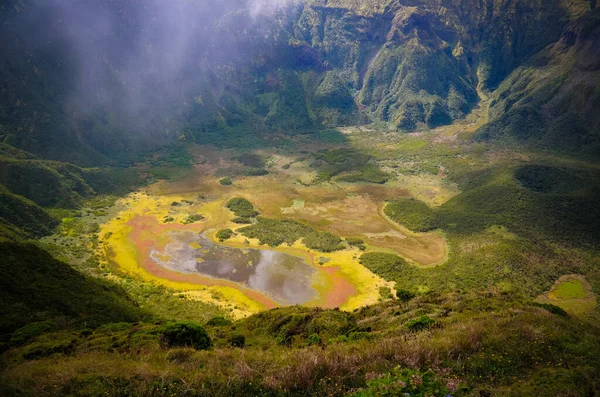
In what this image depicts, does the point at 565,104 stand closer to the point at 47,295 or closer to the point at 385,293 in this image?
the point at 385,293

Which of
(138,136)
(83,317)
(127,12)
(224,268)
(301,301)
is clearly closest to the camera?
(83,317)

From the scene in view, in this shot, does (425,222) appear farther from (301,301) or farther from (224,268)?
(224,268)

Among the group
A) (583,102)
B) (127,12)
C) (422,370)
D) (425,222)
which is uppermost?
(127,12)

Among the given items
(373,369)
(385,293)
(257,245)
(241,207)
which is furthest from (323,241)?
(373,369)

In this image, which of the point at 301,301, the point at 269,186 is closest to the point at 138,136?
the point at 269,186

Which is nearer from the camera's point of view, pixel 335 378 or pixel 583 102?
pixel 335 378

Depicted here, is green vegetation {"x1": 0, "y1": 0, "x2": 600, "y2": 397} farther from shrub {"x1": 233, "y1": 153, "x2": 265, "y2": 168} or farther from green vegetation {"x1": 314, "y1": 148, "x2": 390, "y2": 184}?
shrub {"x1": 233, "y1": 153, "x2": 265, "y2": 168}

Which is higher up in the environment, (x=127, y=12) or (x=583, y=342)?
(x=127, y=12)
